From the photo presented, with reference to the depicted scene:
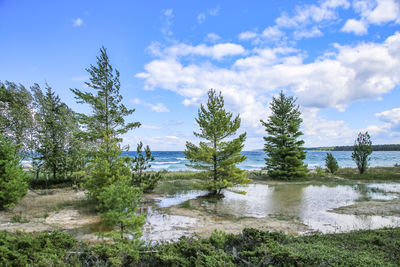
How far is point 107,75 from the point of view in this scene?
44.6 feet

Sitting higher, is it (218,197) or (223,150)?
(223,150)

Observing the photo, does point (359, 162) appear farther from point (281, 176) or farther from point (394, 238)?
point (394, 238)

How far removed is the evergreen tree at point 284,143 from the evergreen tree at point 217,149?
425 inches

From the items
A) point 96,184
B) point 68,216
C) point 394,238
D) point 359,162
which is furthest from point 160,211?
point 359,162

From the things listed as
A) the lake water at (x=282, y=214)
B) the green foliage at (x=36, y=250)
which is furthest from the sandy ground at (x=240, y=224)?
the green foliage at (x=36, y=250)

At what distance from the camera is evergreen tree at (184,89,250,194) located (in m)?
14.2

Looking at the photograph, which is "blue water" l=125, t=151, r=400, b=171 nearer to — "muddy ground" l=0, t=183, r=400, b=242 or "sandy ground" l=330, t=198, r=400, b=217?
"muddy ground" l=0, t=183, r=400, b=242

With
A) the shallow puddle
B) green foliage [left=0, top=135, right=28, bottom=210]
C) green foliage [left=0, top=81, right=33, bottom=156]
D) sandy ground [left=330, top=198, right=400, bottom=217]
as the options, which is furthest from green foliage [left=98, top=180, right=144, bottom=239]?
green foliage [left=0, top=81, right=33, bottom=156]

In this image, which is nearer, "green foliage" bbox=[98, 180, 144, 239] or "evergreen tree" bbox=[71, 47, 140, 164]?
"green foliage" bbox=[98, 180, 144, 239]

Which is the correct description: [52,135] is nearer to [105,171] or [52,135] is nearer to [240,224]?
[105,171]

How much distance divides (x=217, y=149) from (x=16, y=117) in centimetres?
1545

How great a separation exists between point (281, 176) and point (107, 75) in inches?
821

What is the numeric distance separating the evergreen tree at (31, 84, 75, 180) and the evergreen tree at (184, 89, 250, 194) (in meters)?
11.7

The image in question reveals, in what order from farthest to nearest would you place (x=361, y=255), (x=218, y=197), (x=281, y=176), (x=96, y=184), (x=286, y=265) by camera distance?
1. (x=281, y=176)
2. (x=218, y=197)
3. (x=96, y=184)
4. (x=361, y=255)
5. (x=286, y=265)
